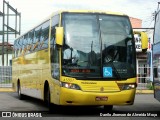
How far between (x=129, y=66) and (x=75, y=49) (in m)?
1.73

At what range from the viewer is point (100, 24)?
46.5ft

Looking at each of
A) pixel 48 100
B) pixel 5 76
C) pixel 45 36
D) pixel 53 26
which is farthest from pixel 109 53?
pixel 5 76

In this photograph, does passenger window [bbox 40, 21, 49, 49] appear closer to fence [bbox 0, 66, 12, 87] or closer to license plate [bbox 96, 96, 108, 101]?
license plate [bbox 96, 96, 108, 101]

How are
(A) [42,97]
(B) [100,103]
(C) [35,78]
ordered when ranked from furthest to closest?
(C) [35,78] < (A) [42,97] < (B) [100,103]

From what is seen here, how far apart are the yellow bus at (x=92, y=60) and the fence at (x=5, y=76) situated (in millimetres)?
18732

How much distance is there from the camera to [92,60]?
1372 cm

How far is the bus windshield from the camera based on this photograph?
44.8 feet

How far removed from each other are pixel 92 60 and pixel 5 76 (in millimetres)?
20710

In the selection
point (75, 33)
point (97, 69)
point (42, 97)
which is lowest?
point (42, 97)

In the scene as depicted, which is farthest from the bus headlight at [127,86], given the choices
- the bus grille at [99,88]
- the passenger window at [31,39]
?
the passenger window at [31,39]

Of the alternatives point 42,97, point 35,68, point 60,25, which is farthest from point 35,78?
point 60,25

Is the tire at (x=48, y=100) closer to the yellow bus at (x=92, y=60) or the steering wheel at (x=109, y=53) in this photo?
the yellow bus at (x=92, y=60)

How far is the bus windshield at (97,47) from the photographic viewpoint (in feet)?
44.8

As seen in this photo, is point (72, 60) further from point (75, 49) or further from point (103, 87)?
point (103, 87)
